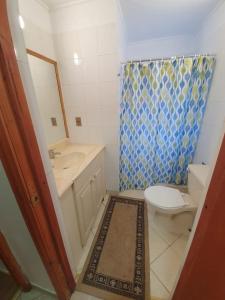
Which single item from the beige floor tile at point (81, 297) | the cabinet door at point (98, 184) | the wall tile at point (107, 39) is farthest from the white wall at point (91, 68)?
the beige floor tile at point (81, 297)

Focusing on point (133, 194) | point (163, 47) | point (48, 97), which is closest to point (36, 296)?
point (133, 194)

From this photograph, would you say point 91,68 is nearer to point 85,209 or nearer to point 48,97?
point 48,97

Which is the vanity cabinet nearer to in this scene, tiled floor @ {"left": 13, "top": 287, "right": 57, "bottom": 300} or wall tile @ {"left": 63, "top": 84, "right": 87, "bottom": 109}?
tiled floor @ {"left": 13, "top": 287, "right": 57, "bottom": 300}

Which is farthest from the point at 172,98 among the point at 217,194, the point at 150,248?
the point at 150,248

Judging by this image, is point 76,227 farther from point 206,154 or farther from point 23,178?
point 206,154

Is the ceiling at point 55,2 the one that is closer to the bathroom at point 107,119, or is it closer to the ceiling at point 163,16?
the bathroom at point 107,119

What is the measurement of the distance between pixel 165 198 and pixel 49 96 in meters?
1.73

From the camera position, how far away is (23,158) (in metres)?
0.57

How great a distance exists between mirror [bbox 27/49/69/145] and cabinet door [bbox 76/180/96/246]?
0.72 meters

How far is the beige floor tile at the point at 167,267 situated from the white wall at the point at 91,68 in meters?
1.12

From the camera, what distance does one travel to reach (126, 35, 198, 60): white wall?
2.03 meters

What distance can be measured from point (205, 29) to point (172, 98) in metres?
0.96

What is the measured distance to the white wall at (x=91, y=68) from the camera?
1373 millimetres

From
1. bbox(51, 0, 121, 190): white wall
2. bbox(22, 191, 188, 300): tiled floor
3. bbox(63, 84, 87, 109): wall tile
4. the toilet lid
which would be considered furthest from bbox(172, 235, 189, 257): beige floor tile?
bbox(63, 84, 87, 109): wall tile
